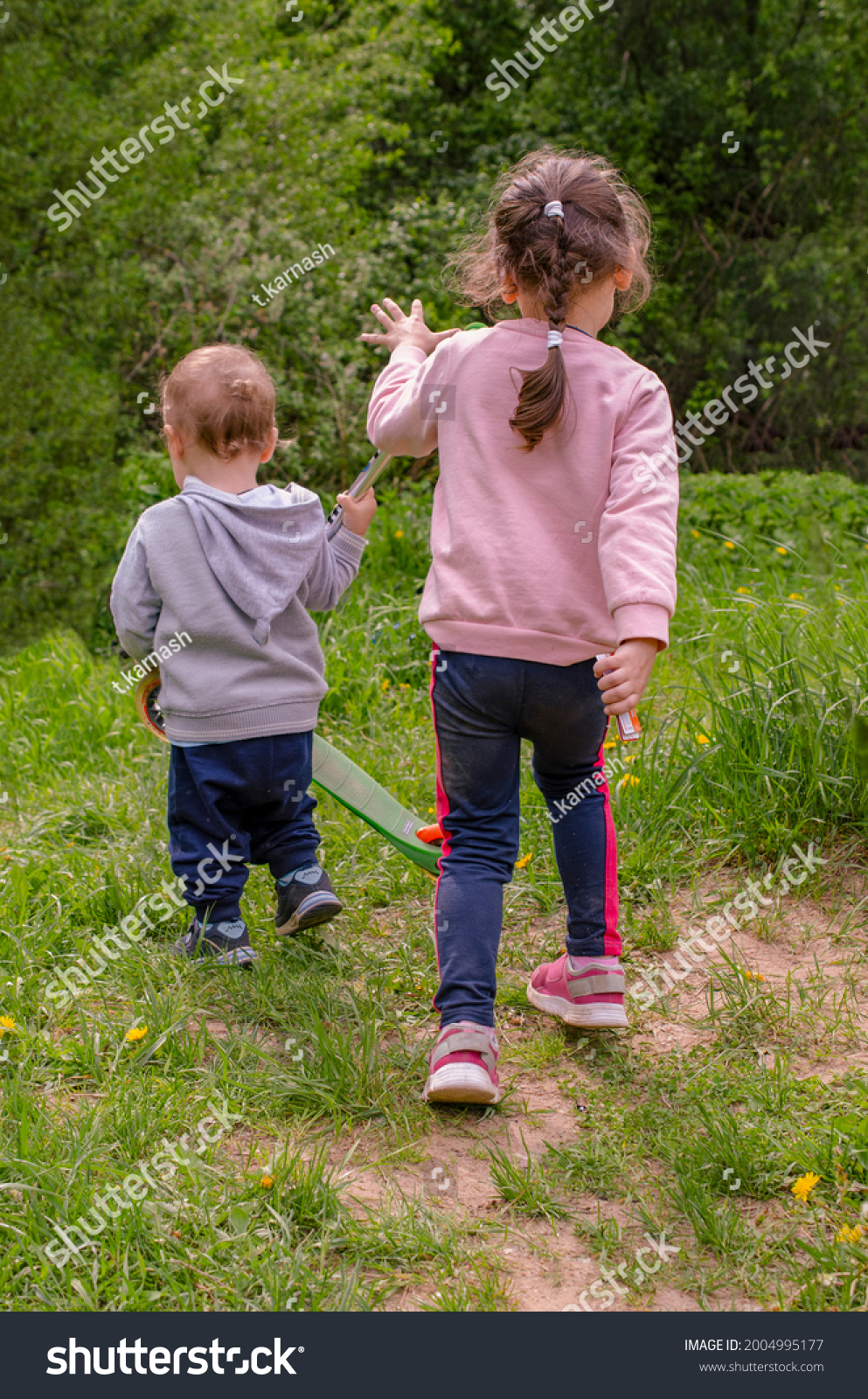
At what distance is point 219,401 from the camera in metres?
2.35

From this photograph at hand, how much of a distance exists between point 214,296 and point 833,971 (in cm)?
474

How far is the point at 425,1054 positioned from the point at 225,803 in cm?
67

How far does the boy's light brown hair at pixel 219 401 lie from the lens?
236 cm

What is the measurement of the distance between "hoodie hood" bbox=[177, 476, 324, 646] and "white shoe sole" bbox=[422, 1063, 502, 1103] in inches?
36.0

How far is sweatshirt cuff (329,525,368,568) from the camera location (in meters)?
2.56

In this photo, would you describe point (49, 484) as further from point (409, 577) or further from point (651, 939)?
point (651, 939)

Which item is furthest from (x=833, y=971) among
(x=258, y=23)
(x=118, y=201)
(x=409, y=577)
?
(x=258, y=23)
